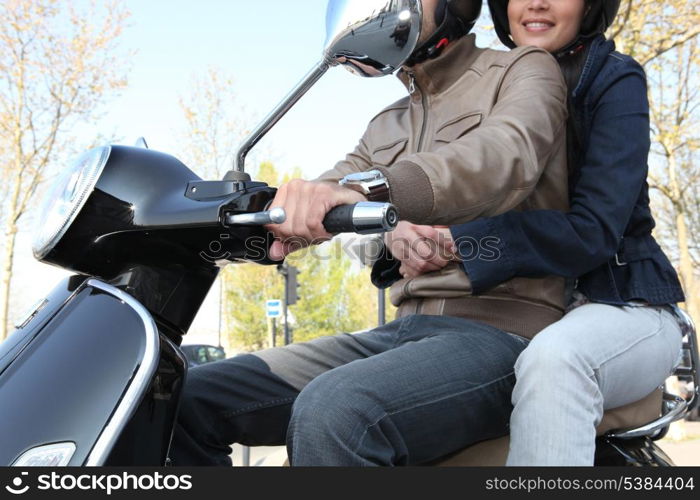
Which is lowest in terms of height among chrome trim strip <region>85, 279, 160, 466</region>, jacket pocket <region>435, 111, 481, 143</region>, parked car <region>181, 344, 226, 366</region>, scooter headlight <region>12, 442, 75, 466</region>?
parked car <region>181, 344, 226, 366</region>

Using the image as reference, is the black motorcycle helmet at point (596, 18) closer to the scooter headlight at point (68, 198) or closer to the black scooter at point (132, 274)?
the black scooter at point (132, 274)

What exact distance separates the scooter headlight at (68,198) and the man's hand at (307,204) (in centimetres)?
32

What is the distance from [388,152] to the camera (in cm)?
207

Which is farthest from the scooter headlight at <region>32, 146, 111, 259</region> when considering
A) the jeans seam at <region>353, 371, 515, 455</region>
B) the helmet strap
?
the helmet strap

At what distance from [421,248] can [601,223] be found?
427 millimetres

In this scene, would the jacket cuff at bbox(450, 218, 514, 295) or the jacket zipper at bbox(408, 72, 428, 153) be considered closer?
the jacket cuff at bbox(450, 218, 514, 295)

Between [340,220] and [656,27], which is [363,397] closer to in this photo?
[340,220]

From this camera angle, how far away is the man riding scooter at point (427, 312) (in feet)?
4.07

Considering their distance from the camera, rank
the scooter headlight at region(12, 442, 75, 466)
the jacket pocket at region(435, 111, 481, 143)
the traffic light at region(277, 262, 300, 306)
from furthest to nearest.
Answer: the traffic light at region(277, 262, 300, 306) < the jacket pocket at region(435, 111, 481, 143) < the scooter headlight at region(12, 442, 75, 466)

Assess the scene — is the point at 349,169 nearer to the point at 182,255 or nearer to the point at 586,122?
the point at 586,122

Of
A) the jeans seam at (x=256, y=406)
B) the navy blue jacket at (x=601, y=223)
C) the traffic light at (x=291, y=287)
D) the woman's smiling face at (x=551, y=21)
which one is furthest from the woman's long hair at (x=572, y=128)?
the traffic light at (x=291, y=287)

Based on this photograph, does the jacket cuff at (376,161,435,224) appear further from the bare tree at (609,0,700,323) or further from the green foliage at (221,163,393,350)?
the green foliage at (221,163,393,350)

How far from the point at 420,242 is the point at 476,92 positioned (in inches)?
17.9

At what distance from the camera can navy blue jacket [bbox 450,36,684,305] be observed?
1.66m
